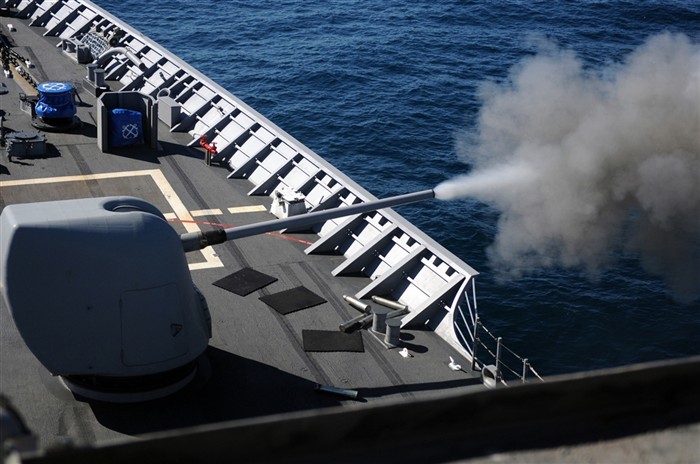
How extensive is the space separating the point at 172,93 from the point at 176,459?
18.9m

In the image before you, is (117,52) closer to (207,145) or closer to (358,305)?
(207,145)

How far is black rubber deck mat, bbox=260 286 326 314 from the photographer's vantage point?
46.0 ft

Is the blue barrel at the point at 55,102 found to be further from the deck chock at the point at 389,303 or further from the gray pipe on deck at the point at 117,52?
the deck chock at the point at 389,303

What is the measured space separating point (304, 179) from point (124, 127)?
4905 millimetres

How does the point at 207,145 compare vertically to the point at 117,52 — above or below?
below

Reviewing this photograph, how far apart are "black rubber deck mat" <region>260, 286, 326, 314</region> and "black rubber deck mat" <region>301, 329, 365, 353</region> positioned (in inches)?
28.5

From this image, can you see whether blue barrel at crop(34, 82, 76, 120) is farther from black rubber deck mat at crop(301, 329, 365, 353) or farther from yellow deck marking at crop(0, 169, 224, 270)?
black rubber deck mat at crop(301, 329, 365, 353)

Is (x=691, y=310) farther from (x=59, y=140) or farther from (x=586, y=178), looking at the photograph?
(x=59, y=140)

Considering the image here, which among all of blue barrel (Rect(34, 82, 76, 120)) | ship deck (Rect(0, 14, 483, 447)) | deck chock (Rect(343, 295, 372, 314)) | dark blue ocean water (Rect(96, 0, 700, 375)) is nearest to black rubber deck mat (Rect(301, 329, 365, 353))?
ship deck (Rect(0, 14, 483, 447))

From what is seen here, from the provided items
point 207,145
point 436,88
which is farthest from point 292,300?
point 436,88

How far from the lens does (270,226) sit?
12.0m

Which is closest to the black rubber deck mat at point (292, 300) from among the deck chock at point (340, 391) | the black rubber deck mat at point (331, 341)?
the black rubber deck mat at point (331, 341)

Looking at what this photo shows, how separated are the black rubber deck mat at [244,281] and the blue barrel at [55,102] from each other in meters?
7.80

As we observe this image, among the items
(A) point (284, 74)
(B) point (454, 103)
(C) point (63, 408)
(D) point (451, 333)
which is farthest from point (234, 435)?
(A) point (284, 74)
